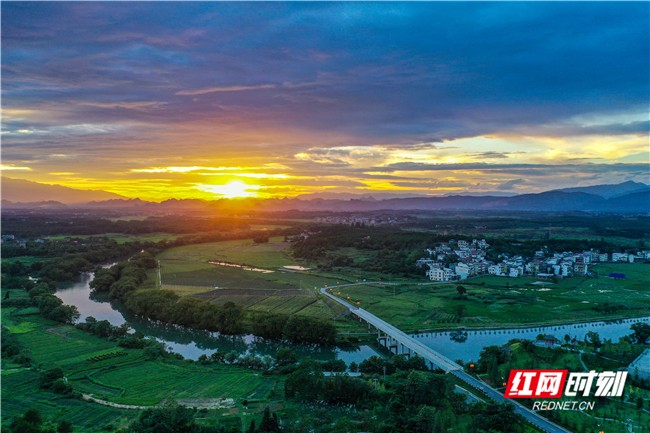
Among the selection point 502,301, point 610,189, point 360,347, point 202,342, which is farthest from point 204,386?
point 610,189

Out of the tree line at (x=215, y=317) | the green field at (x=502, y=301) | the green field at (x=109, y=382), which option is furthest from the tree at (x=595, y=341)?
the green field at (x=109, y=382)

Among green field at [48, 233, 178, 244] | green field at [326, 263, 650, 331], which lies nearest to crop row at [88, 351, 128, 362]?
green field at [326, 263, 650, 331]

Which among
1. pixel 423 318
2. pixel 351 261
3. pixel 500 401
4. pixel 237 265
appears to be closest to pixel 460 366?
pixel 500 401

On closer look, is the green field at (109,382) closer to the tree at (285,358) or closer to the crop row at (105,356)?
the crop row at (105,356)

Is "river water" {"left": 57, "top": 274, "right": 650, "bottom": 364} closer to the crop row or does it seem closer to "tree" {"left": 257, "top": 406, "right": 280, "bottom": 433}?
the crop row

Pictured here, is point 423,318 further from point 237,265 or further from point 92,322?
point 237,265
